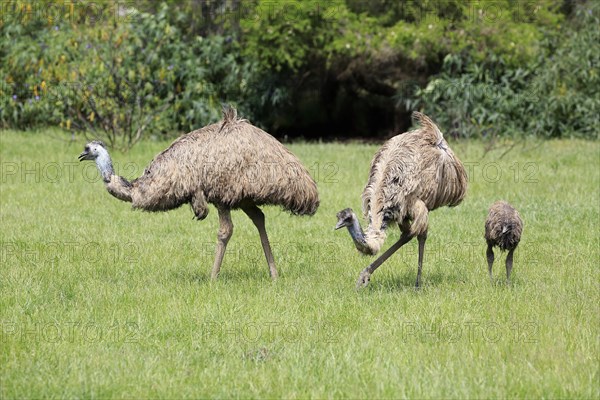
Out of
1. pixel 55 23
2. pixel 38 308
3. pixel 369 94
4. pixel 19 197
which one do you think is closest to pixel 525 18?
pixel 369 94

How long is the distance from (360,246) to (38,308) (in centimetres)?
260

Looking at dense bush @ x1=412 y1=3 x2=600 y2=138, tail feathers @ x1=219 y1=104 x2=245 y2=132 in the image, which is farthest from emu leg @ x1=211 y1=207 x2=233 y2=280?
dense bush @ x1=412 y1=3 x2=600 y2=138

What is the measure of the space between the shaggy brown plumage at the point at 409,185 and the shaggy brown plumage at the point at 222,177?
67 centimetres

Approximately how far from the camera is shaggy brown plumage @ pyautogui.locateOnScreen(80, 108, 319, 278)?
8102 mm

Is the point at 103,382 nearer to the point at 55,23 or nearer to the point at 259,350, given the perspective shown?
the point at 259,350

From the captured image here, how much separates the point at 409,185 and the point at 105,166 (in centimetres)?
272

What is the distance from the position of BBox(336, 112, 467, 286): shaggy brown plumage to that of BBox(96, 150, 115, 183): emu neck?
7.50 ft

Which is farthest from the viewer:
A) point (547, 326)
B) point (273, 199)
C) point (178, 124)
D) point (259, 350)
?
point (178, 124)

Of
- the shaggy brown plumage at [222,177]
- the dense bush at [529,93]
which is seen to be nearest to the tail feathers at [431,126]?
the shaggy brown plumage at [222,177]

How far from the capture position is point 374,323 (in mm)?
7074

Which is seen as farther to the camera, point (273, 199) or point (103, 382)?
point (273, 199)

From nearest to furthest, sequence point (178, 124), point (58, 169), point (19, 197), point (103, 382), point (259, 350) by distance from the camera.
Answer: point (103, 382) → point (259, 350) → point (19, 197) → point (58, 169) → point (178, 124)

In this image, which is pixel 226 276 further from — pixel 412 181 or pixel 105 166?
pixel 412 181

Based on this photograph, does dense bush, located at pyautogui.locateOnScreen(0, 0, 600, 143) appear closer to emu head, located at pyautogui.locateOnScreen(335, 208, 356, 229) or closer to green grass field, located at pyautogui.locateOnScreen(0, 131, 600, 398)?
green grass field, located at pyautogui.locateOnScreen(0, 131, 600, 398)
